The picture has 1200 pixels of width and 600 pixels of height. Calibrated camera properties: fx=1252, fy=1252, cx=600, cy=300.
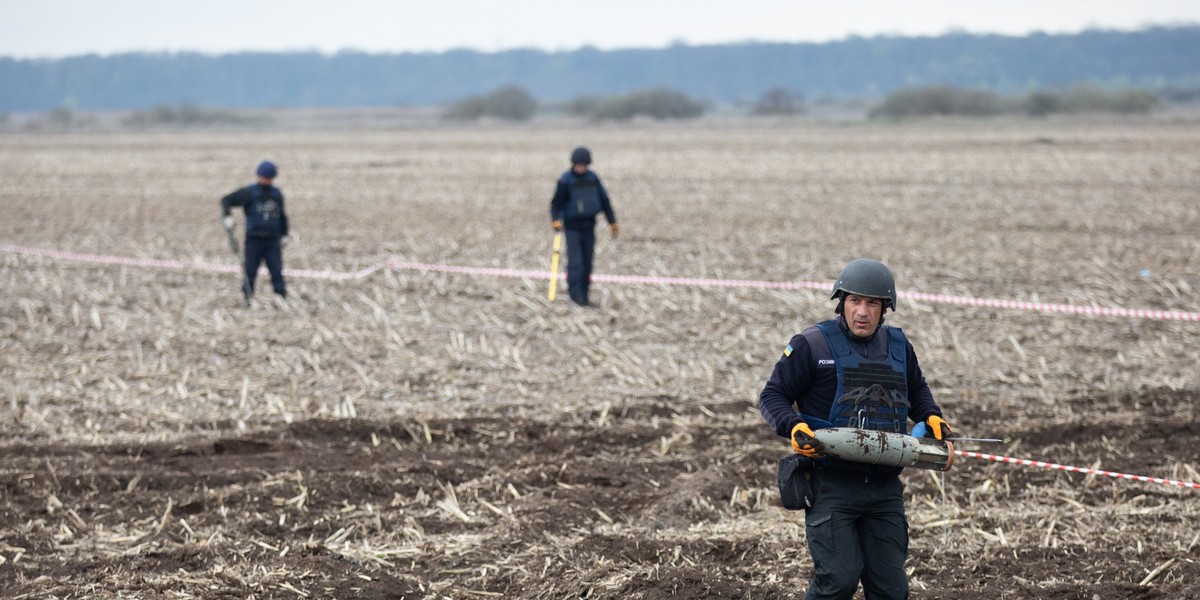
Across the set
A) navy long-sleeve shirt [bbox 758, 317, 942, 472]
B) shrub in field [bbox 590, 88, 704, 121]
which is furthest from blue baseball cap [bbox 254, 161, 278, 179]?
shrub in field [bbox 590, 88, 704, 121]

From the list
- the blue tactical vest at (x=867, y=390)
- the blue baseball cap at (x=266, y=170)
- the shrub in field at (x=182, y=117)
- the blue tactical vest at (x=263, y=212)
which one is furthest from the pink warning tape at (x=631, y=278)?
the shrub in field at (x=182, y=117)

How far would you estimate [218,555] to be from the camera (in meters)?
6.59

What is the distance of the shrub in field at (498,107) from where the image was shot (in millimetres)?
104875

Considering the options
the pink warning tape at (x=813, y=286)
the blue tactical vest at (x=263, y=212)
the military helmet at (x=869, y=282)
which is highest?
the military helmet at (x=869, y=282)

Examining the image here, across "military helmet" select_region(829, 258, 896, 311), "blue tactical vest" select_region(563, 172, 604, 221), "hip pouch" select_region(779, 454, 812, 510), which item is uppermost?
"military helmet" select_region(829, 258, 896, 311)

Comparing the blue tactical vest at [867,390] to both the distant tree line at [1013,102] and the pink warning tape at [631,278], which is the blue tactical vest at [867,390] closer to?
the pink warning tape at [631,278]

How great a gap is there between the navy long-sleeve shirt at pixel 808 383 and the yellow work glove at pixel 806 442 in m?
0.12

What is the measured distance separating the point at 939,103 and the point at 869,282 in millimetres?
91370

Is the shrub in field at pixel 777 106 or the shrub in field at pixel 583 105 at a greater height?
the shrub in field at pixel 777 106

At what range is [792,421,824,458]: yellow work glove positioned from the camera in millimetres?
4855

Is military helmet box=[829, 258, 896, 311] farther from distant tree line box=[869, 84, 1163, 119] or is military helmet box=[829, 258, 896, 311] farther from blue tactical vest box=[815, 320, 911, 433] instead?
distant tree line box=[869, 84, 1163, 119]

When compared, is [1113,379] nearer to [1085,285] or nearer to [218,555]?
[1085,285]

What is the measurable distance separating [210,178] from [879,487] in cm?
3217

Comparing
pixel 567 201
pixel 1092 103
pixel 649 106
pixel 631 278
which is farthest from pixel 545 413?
pixel 649 106
